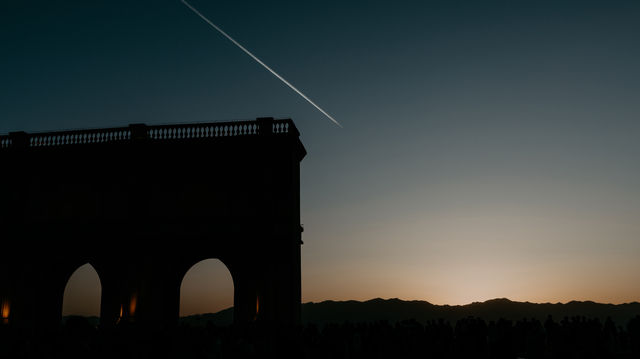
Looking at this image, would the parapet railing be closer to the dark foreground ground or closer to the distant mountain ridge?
the dark foreground ground

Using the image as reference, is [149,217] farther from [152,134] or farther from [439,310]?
[439,310]

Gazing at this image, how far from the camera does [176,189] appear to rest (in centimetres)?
2527

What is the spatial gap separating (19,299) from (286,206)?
13.9 metres

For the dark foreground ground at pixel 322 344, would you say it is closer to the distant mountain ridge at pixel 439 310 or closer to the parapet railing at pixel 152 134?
the parapet railing at pixel 152 134

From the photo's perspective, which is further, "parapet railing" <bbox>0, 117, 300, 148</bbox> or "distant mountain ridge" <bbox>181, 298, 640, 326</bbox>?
"distant mountain ridge" <bbox>181, 298, 640, 326</bbox>

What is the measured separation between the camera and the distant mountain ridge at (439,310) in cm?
14112

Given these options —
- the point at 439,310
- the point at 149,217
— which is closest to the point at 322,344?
the point at 149,217

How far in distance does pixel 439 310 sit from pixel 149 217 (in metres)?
133

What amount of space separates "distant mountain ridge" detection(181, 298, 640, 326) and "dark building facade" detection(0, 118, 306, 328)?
385 ft

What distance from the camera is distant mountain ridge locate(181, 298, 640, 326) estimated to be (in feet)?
463

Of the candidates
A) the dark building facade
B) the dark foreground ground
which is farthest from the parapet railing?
the dark foreground ground

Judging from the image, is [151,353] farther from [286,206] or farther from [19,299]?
[19,299]

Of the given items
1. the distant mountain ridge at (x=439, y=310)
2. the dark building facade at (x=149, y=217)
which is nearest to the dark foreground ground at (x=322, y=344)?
the dark building facade at (x=149, y=217)

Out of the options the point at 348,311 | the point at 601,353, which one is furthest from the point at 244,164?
the point at 348,311
